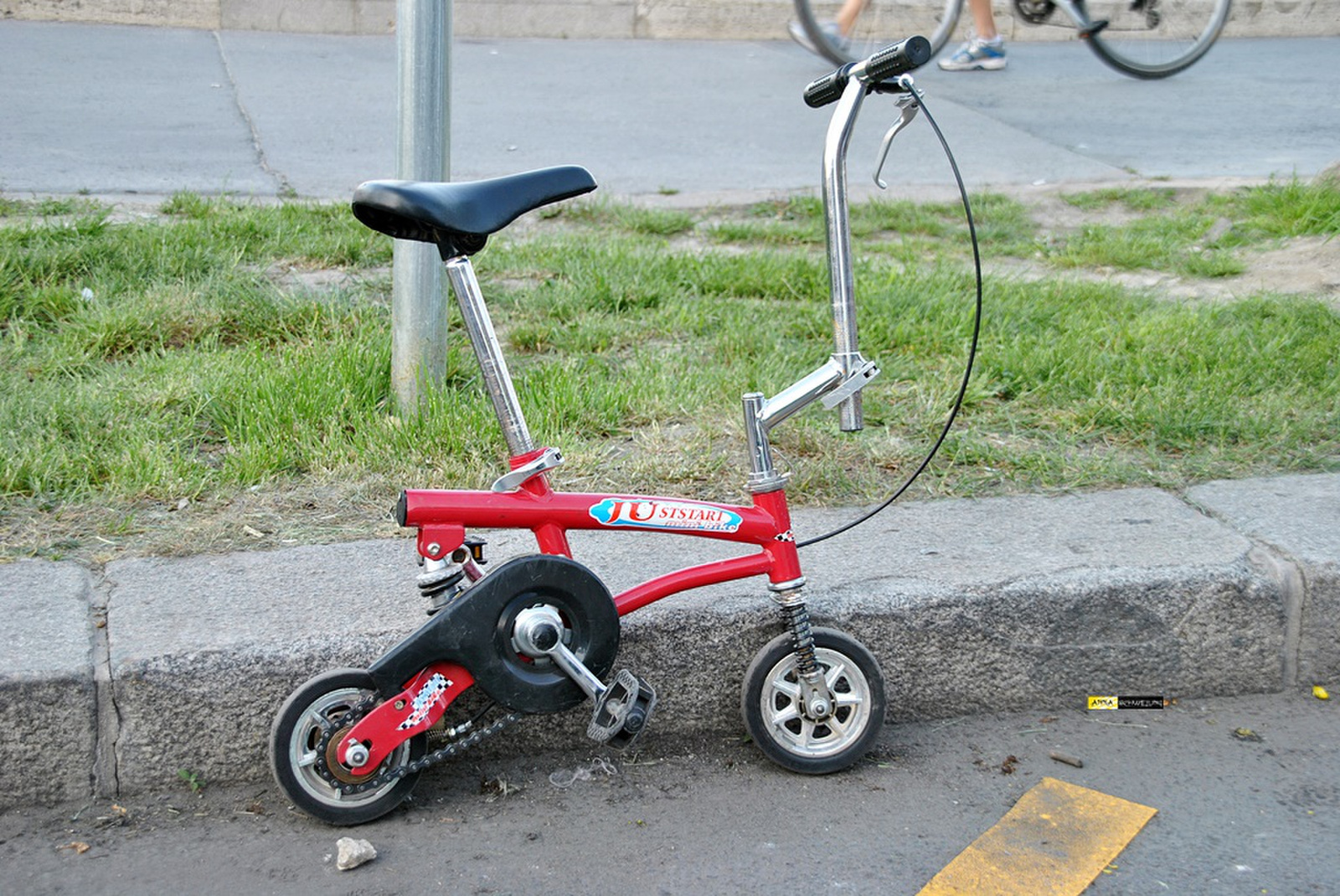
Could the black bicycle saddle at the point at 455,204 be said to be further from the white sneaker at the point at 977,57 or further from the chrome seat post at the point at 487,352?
the white sneaker at the point at 977,57

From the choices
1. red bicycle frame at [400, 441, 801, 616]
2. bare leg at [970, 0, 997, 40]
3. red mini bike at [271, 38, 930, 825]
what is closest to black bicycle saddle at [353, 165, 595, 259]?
red mini bike at [271, 38, 930, 825]

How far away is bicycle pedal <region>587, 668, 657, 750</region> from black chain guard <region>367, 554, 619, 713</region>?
40 millimetres

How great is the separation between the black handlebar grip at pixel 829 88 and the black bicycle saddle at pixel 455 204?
470 mm

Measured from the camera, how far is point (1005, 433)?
3691 millimetres

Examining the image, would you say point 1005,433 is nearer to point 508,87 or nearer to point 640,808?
point 640,808

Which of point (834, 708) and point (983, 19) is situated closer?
point (834, 708)

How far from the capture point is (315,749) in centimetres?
234

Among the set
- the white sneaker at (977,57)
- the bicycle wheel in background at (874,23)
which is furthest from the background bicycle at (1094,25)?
the white sneaker at (977,57)

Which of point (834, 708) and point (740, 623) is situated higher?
point (740, 623)

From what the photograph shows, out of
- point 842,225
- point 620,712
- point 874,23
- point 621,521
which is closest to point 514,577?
point 621,521

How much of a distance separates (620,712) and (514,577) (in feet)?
1.08

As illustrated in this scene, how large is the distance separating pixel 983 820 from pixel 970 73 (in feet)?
27.5

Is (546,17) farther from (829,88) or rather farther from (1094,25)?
(829,88)

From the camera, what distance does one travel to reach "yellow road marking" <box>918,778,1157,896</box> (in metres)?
2.31
